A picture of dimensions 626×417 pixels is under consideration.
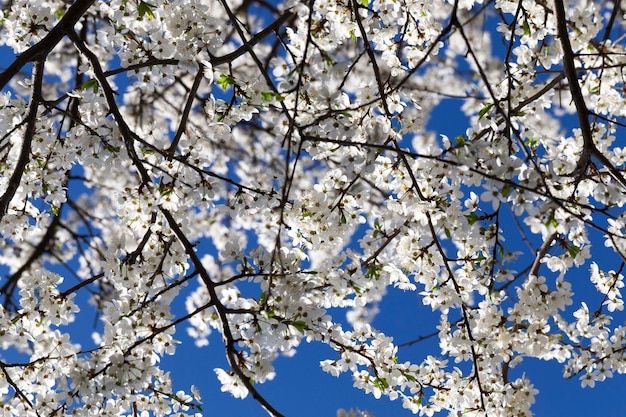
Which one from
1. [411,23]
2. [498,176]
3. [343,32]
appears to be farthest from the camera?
[411,23]

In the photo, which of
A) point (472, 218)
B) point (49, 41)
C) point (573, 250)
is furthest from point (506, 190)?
point (49, 41)

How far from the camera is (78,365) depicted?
326 cm

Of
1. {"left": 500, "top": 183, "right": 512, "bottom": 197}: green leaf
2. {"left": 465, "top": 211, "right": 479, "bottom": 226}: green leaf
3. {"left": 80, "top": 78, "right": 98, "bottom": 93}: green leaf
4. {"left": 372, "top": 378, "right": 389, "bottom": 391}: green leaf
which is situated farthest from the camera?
{"left": 372, "top": 378, "right": 389, "bottom": 391}: green leaf

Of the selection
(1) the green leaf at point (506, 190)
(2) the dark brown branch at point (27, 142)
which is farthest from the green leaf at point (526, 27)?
(2) the dark brown branch at point (27, 142)

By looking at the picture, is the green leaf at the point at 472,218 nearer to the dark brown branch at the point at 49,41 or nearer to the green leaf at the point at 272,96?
the green leaf at the point at 272,96

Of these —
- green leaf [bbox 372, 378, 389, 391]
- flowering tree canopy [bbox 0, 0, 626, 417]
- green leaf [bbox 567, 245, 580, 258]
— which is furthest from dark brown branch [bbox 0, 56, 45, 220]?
green leaf [bbox 567, 245, 580, 258]

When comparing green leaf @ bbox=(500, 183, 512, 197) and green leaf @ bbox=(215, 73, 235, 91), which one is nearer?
green leaf @ bbox=(500, 183, 512, 197)

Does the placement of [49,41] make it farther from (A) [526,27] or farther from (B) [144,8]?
(A) [526,27]

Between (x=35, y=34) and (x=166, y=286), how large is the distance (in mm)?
1726

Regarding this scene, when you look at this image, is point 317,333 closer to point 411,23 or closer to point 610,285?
point 610,285

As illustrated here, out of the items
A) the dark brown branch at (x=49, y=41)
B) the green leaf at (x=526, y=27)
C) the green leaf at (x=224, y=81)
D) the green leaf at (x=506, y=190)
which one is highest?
the green leaf at (x=526, y=27)

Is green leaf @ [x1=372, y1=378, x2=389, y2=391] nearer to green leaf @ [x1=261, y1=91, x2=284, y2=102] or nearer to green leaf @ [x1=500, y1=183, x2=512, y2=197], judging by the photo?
green leaf @ [x1=500, y1=183, x2=512, y2=197]

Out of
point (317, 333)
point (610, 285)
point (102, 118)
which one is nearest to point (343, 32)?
point (102, 118)

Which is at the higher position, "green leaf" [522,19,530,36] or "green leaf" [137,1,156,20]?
"green leaf" [522,19,530,36]
